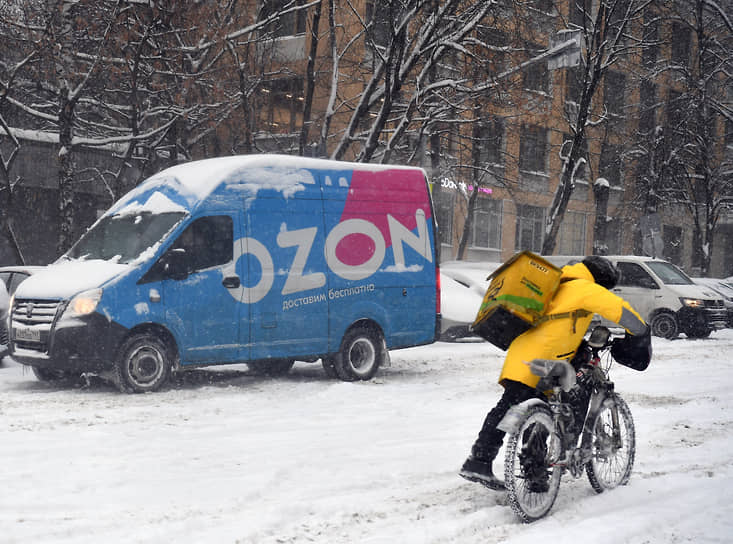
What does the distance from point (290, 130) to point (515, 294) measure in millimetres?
19353

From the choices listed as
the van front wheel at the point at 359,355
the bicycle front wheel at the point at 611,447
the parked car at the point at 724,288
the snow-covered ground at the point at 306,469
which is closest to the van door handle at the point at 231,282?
the snow-covered ground at the point at 306,469

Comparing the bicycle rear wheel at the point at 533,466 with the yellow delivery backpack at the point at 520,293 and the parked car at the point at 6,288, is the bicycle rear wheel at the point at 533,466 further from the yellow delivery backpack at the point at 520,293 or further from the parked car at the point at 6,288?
the parked car at the point at 6,288

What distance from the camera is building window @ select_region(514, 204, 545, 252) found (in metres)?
41.5

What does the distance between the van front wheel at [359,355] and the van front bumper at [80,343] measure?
287cm

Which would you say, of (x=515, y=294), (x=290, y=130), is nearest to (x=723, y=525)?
(x=515, y=294)

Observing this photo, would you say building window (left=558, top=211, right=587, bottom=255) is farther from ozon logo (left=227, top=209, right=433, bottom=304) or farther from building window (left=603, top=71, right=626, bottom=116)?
ozon logo (left=227, top=209, right=433, bottom=304)

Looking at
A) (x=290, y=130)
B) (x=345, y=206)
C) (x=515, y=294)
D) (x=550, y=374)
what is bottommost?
(x=550, y=374)

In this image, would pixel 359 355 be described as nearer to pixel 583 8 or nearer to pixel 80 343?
pixel 80 343

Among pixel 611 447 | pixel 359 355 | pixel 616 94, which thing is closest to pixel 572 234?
pixel 616 94

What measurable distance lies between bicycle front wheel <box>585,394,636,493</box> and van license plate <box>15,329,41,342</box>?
20.2ft

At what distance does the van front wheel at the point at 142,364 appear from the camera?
947 cm

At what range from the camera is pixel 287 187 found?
10.6 meters

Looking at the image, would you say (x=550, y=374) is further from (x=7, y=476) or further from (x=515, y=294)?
(x=7, y=476)

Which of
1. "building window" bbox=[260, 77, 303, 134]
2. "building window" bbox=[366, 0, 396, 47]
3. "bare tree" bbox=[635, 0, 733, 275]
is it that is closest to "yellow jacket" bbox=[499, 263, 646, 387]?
"building window" bbox=[366, 0, 396, 47]
